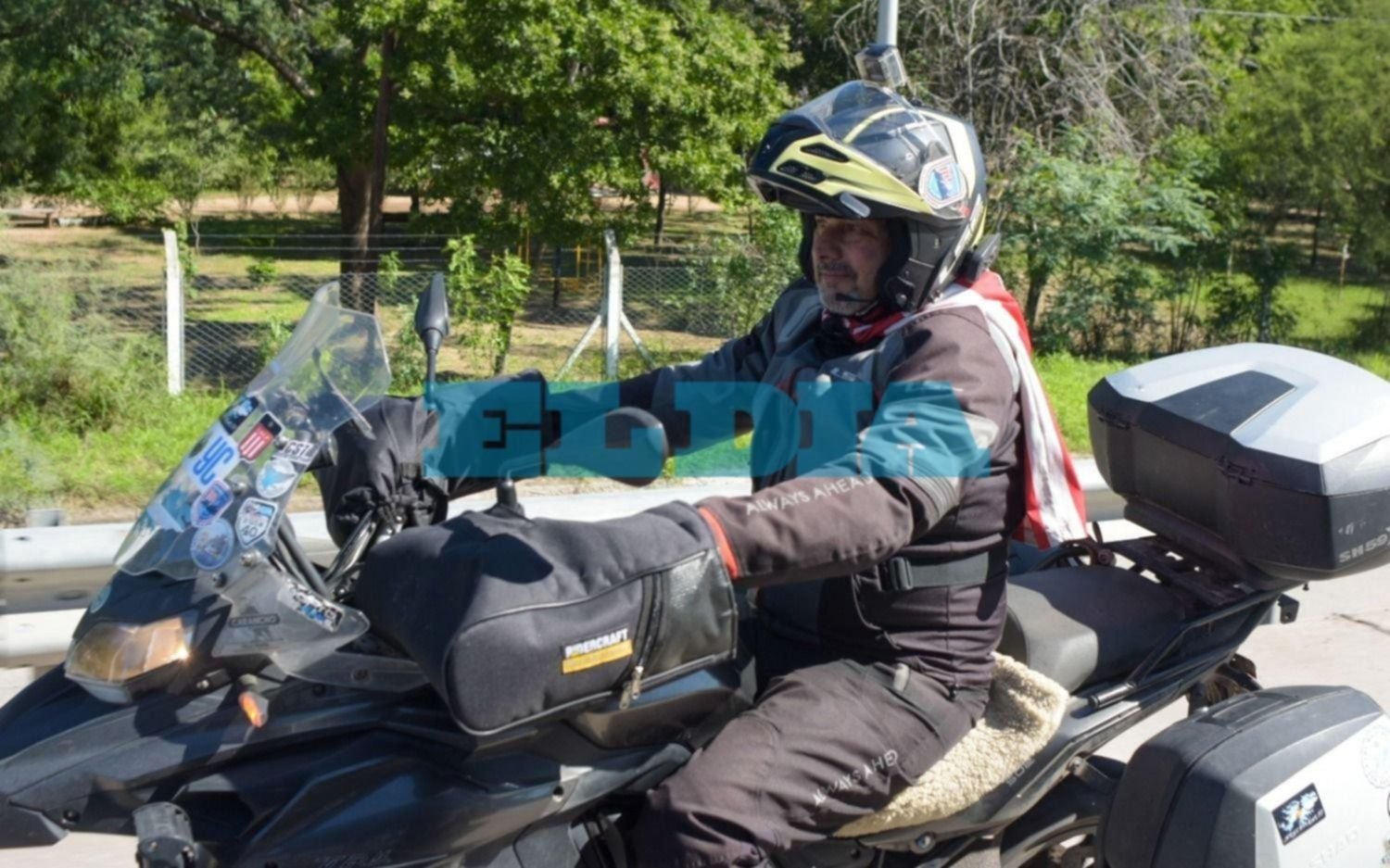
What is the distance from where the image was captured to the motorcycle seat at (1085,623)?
307 centimetres

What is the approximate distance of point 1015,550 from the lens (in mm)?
3740

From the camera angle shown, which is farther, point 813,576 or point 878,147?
point 878,147

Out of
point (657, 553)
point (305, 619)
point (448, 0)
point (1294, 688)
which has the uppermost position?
point (448, 0)

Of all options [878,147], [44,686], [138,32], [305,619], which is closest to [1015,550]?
[878,147]

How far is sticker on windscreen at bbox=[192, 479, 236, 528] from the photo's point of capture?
237 centimetres

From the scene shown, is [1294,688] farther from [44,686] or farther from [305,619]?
[44,686]

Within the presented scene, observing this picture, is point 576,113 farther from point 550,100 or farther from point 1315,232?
point 1315,232

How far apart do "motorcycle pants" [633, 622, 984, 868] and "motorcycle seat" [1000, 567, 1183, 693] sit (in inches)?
10.1

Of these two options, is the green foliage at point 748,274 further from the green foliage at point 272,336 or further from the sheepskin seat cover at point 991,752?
the sheepskin seat cover at point 991,752

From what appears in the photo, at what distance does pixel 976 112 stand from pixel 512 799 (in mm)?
15256

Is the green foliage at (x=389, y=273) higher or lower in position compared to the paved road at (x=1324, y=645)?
higher

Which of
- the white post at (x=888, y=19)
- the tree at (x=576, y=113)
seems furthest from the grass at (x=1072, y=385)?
the tree at (x=576, y=113)

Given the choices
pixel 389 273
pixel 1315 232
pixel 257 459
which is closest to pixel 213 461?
pixel 257 459

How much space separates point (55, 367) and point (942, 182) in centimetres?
694
